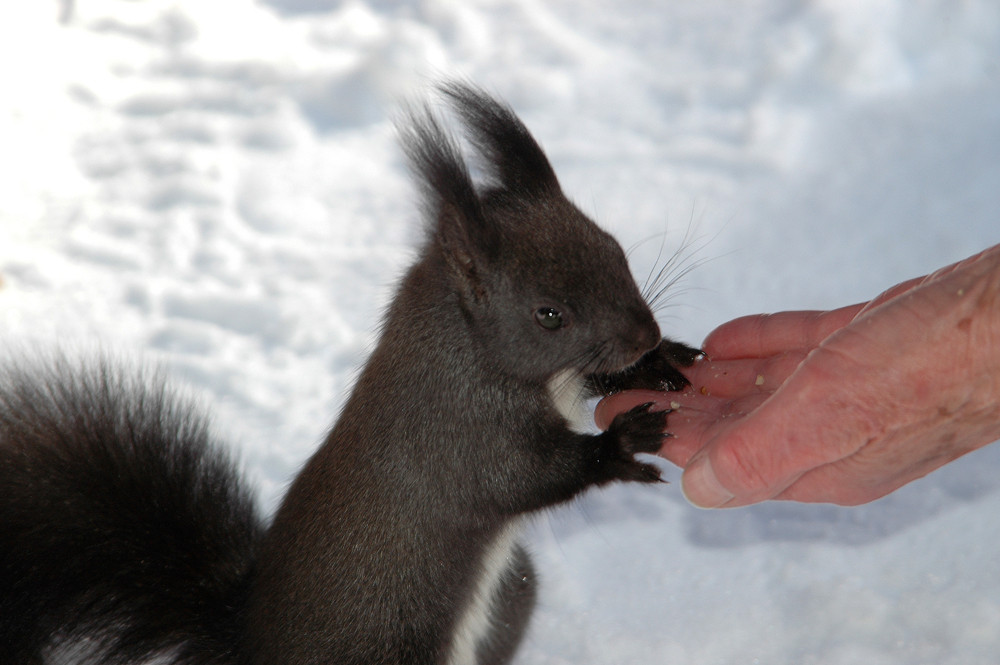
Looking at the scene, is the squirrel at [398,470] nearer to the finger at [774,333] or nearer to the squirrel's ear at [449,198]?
the squirrel's ear at [449,198]

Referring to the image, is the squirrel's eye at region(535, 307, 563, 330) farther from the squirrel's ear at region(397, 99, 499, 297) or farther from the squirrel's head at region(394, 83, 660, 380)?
the squirrel's ear at region(397, 99, 499, 297)

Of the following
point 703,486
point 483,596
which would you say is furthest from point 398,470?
point 703,486

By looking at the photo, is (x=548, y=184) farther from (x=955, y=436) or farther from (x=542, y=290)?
(x=955, y=436)

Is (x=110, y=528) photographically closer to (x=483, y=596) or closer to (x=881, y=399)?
(x=483, y=596)

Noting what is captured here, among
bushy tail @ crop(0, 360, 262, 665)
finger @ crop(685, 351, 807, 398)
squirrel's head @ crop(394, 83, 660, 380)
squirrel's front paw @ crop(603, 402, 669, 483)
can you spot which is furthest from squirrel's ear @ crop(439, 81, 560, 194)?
bushy tail @ crop(0, 360, 262, 665)

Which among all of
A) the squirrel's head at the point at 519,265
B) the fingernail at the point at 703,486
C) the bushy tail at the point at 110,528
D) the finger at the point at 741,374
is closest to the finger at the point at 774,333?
the finger at the point at 741,374

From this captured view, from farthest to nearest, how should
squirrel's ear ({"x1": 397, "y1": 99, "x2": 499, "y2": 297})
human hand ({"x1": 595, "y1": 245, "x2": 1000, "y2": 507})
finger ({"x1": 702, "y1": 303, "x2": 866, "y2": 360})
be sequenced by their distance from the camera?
finger ({"x1": 702, "y1": 303, "x2": 866, "y2": 360}), squirrel's ear ({"x1": 397, "y1": 99, "x2": 499, "y2": 297}), human hand ({"x1": 595, "y1": 245, "x2": 1000, "y2": 507})
